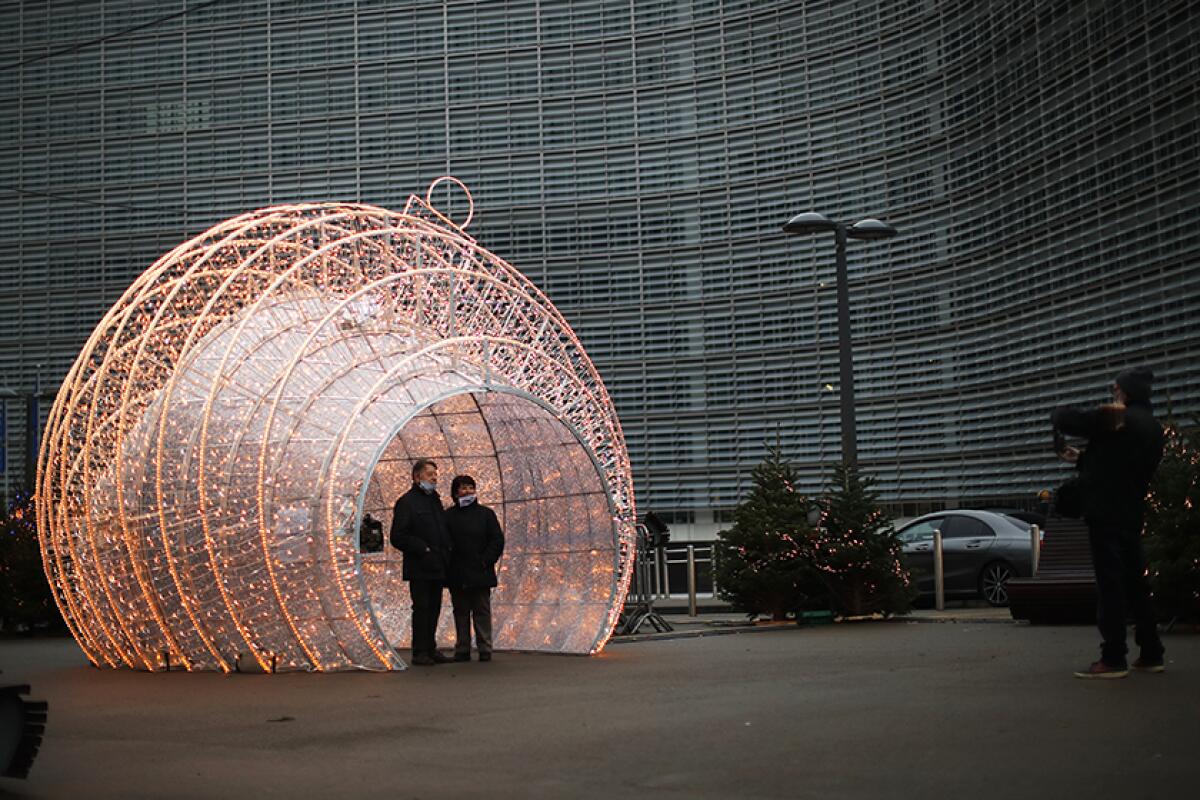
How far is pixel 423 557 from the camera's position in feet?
48.2

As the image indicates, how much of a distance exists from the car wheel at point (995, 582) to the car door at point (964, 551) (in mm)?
96

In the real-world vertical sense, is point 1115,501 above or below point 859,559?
above

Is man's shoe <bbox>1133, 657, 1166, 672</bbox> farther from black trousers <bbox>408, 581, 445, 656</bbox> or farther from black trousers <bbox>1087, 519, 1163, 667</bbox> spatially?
black trousers <bbox>408, 581, 445, 656</bbox>

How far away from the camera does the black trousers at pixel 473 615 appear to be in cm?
1512

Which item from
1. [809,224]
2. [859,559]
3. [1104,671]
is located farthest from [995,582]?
[1104,671]

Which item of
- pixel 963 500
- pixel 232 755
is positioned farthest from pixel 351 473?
pixel 963 500

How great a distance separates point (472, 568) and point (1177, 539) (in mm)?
6839

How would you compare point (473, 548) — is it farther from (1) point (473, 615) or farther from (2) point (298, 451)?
(2) point (298, 451)

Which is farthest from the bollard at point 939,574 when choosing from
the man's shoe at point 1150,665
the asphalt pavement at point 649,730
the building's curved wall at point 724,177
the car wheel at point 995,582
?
the man's shoe at point 1150,665

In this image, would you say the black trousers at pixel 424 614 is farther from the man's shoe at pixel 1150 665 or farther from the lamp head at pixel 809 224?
the lamp head at pixel 809 224

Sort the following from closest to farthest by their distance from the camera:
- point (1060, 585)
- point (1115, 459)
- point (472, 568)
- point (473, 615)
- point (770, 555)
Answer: point (1115, 459), point (472, 568), point (473, 615), point (1060, 585), point (770, 555)

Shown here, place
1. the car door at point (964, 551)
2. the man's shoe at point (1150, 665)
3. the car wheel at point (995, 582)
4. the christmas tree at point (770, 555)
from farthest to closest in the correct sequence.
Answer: the car door at point (964, 551) < the car wheel at point (995, 582) < the christmas tree at point (770, 555) < the man's shoe at point (1150, 665)

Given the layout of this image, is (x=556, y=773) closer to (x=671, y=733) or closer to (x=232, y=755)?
(x=671, y=733)

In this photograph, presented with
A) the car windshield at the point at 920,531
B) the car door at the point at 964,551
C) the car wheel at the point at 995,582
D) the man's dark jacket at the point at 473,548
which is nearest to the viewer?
the man's dark jacket at the point at 473,548
